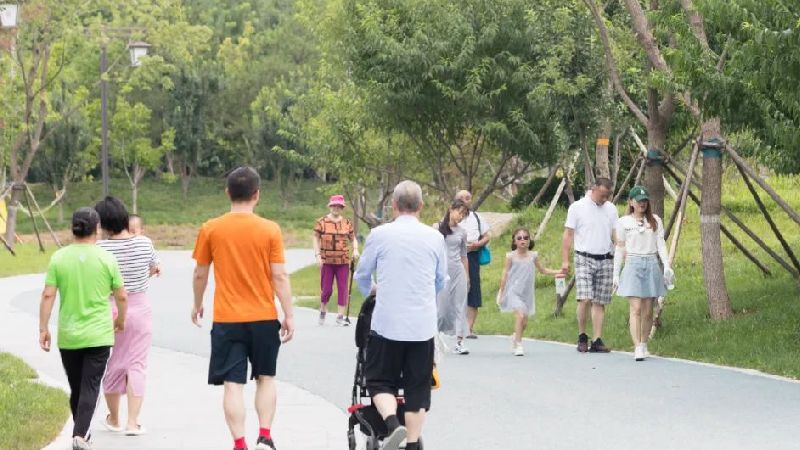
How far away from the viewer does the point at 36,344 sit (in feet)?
56.1

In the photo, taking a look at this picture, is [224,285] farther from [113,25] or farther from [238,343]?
[113,25]

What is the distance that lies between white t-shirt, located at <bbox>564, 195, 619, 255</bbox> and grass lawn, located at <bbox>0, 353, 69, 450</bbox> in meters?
5.63

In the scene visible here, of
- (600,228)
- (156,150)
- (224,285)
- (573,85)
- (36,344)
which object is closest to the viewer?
(224,285)

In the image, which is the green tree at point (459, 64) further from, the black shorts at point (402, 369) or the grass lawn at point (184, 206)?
the grass lawn at point (184, 206)

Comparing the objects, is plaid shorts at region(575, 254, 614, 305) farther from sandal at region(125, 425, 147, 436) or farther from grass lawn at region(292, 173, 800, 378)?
sandal at region(125, 425, 147, 436)

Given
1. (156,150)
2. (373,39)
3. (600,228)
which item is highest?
(373,39)

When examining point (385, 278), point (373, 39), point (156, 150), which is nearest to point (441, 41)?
point (373, 39)

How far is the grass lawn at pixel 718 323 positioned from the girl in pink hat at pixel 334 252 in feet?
6.03

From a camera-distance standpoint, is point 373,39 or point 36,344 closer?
point 36,344

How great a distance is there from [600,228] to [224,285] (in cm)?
750

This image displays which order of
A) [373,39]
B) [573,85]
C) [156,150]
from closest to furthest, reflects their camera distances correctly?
[573,85] < [373,39] < [156,150]

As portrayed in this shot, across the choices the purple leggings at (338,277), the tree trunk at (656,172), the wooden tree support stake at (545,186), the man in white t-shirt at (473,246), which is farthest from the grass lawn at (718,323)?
the wooden tree support stake at (545,186)

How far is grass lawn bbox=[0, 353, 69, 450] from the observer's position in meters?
9.69

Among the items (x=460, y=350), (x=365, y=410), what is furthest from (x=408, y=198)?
(x=460, y=350)
